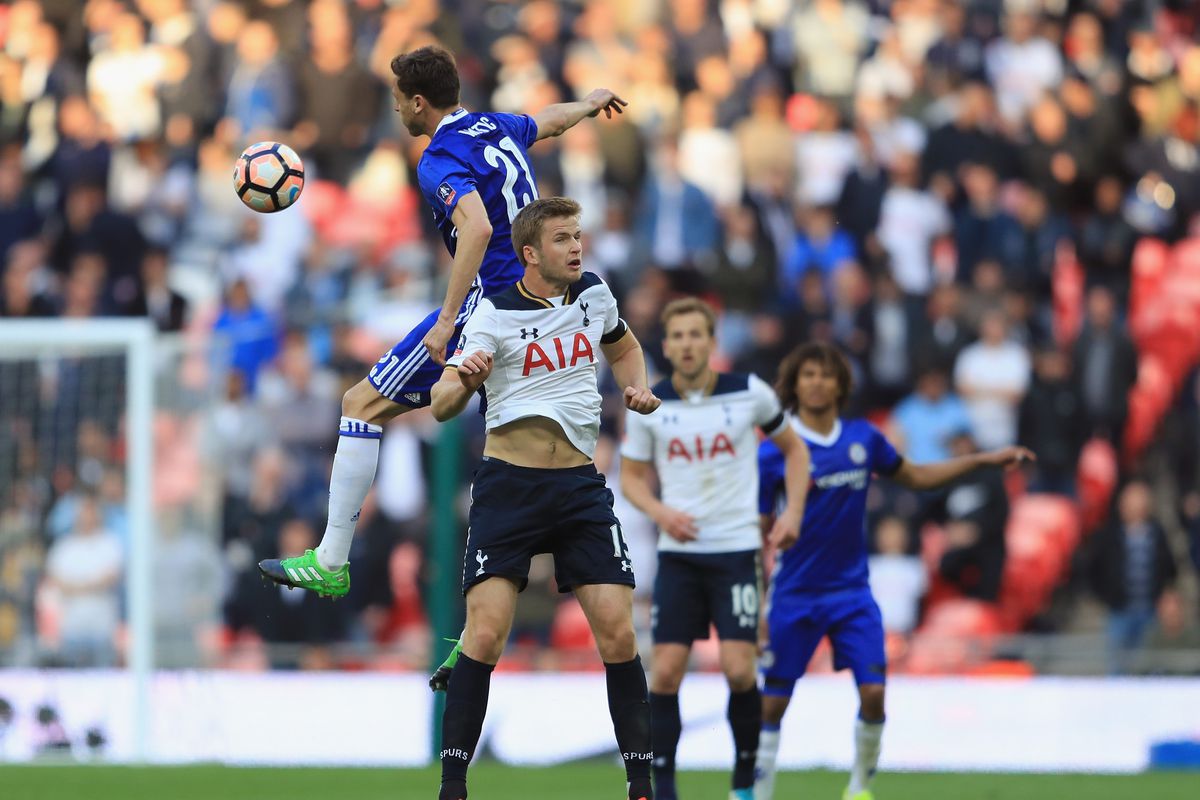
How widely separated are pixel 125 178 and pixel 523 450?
11.8 metres

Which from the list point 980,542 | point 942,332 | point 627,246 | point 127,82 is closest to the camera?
point 980,542

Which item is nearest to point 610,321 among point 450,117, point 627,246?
point 450,117

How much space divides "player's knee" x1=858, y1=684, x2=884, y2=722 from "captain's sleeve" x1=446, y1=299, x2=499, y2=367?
11.0ft

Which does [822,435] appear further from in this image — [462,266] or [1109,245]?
[1109,245]

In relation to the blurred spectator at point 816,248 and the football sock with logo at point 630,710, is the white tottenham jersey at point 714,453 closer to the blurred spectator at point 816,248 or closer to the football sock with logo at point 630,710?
the football sock with logo at point 630,710

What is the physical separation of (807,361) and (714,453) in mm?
774

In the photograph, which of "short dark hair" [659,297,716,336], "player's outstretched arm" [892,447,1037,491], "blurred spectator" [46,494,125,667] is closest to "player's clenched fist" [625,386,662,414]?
"short dark hair" [659,297,716,336]

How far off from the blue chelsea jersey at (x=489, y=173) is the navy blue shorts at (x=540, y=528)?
0.93m

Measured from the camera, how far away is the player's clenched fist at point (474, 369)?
25.3ft

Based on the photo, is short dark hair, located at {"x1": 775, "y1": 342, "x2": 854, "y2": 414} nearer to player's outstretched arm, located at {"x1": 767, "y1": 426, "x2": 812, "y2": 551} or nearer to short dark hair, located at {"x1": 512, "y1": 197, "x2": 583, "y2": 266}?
player's outstretched arm, located at {"x1": 767, "y1": 426, "x2": 812, "y2": 551}

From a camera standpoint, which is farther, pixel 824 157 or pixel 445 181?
pixel 824 157

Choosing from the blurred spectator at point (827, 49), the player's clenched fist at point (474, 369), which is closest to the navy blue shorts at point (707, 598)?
the player's clenched fist at point (474, 369)

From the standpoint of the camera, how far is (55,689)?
46.4 feet

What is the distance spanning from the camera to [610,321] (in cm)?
852
